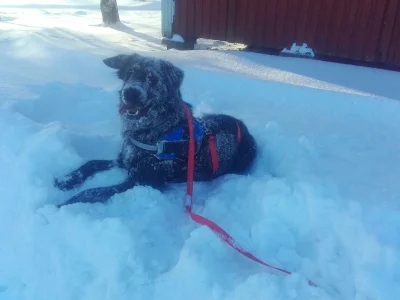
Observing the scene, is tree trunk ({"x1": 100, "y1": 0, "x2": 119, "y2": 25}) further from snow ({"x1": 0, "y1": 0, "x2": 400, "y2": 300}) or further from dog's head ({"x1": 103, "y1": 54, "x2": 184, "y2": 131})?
dog's head ({"x1": 103, "y1": 54, "x2": 184, "y2": 131})

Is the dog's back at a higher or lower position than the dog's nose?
lower

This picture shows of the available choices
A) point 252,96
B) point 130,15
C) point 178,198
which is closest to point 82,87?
point 252,96

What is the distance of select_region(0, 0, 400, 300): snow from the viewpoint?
243 centimetres

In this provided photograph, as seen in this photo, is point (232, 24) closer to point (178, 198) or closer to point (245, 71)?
point (245, 71)

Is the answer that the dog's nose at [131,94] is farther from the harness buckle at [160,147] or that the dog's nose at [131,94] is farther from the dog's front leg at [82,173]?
the dog's front leg at [82,173]

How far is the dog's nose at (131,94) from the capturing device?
3.00 meters

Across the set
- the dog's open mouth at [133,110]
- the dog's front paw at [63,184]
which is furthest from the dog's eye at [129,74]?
the dog's front paw at [63,184]

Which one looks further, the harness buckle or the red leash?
the harness buckle

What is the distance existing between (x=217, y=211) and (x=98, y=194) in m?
0.89

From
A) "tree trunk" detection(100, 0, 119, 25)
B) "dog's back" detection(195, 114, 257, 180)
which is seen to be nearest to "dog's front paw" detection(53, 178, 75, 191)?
"dog's back" detection(195, 114, 257, 180)

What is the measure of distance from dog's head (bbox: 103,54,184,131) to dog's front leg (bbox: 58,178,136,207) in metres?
0.49

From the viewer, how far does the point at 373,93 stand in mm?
5441

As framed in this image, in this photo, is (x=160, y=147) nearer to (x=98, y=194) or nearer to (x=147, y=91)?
(x=147, y=91)

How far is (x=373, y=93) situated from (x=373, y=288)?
12.0 feet
